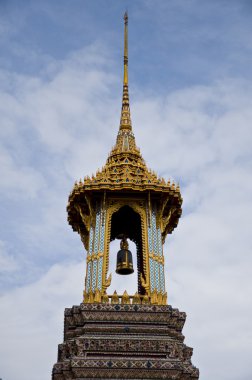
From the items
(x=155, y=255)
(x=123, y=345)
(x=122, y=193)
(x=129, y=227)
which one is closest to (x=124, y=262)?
(x=129, y=227)

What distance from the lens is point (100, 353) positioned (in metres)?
23.9

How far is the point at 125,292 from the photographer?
86.0ft

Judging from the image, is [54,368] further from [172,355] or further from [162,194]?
[162,194]

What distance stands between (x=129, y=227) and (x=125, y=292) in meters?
6.24

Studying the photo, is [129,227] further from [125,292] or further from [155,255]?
[125,292]

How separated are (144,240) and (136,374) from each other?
651 centimetres

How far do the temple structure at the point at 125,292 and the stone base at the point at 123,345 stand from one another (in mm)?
36

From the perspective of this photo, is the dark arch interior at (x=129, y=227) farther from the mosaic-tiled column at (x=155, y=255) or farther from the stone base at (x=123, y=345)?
the stone base at (x=123, y=345)

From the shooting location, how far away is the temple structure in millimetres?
23422

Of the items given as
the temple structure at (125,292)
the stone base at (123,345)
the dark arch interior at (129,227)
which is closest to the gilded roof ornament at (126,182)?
the temple structure at (125,292)

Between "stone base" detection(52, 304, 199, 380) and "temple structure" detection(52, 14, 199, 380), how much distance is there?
0.04 m

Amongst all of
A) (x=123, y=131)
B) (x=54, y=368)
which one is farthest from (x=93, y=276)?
(x=123, y=131)

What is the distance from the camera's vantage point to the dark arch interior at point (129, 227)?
30797 mm

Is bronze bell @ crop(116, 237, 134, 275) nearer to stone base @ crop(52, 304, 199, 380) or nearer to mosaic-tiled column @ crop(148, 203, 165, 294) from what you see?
mosaic-tiled column @ crop(148, 203, 165, 294)
